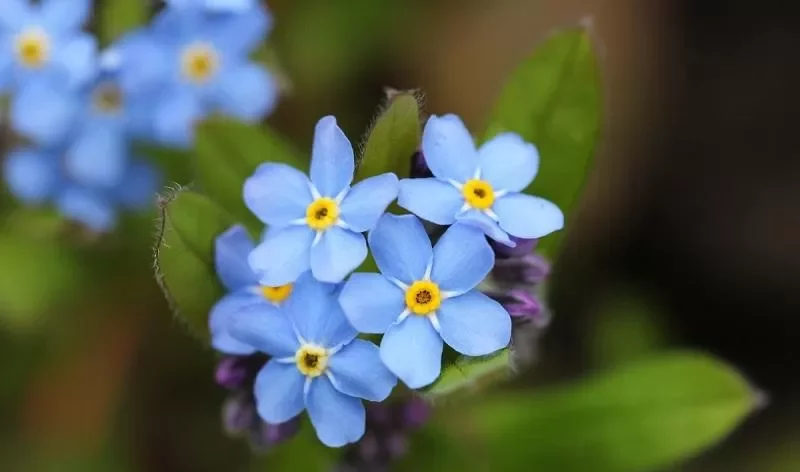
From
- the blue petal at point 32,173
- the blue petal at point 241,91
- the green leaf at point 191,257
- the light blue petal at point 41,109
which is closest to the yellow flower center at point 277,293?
the green leaf at point 191,257

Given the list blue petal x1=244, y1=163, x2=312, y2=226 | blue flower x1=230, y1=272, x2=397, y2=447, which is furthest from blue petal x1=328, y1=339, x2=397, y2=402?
blue petal x1=244, y1=163, x2=312, y2=226

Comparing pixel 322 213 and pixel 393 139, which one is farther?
pixel 393 139

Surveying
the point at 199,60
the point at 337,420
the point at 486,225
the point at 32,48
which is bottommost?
the point at 337,420

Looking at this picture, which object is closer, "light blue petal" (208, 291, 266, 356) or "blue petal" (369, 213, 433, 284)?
"blue petal" (369, 213, 433, 284)

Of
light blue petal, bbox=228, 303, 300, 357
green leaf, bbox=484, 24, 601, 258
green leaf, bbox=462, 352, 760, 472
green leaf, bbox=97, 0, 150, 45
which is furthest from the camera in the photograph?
green leaf, bbox=97, 0, 150, 45

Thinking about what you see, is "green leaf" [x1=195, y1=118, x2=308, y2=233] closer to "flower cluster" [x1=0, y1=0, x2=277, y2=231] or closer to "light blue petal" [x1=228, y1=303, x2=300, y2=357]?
"flower cluster" [x1=0, y1=0, x2=277, y2=231]

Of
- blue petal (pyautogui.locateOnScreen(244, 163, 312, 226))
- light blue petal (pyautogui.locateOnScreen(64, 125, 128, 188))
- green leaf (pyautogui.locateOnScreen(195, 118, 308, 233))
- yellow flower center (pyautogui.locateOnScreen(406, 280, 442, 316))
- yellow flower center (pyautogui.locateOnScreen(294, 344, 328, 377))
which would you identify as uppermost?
light blue petal (pyautogui.locateOnScreen(64, 125, 128, 188))

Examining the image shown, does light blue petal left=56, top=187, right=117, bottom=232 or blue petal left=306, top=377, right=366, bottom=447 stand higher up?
light blue petal left=56, top=187, right=117, bottom=232

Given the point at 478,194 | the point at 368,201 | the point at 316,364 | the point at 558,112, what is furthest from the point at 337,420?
the point at 558,112

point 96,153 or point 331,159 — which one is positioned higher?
point 96,153

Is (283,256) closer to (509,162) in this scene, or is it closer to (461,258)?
(461,258)
